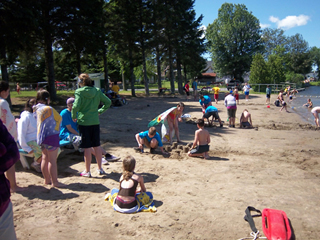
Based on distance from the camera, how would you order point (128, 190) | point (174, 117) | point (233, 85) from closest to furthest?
point (128, 190)
point (174, 117)
point (233, 85)

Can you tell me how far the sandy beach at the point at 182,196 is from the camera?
3.90m

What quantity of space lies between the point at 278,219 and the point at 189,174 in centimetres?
253

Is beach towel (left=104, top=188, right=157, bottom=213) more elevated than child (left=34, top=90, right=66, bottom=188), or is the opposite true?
child (left=34, top=90, right=66, bottom=188)

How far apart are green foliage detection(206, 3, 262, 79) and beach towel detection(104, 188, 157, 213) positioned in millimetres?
60239

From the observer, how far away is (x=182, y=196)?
5.03 metres

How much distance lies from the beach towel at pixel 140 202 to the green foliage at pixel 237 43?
60.2 metres

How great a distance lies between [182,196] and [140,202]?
0.87m

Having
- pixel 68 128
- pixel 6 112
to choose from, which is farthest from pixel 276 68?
pixel 6 112

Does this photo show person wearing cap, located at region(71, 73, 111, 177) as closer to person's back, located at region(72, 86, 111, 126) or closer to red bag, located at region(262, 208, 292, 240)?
person's back, located at region(72, 86, 111, 126)

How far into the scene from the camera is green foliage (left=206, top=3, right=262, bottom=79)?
61.8m

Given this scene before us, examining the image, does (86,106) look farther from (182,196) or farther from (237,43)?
(237,43)

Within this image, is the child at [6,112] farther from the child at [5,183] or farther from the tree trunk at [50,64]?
the tree trunk at [50,64]

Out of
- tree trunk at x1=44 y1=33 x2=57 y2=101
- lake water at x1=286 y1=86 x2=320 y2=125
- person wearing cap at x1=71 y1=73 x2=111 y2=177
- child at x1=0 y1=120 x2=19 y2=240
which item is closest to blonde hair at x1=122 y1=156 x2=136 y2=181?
A: person wearing cap at x1=71 y1=73 x2=111 y2=177

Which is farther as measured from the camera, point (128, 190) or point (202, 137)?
point (202, 137)
